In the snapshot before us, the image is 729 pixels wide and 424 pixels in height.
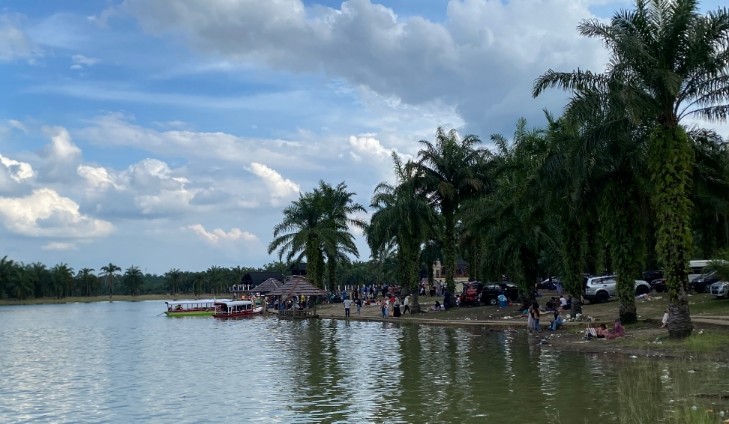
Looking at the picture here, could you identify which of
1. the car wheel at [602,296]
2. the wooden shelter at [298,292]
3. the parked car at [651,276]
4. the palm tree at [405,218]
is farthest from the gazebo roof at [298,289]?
the parked car at [651,276]

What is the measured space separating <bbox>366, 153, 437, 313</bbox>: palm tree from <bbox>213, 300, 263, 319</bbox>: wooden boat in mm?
20059

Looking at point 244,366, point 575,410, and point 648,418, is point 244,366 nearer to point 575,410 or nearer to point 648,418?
point 575,410

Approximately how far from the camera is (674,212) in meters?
25.1

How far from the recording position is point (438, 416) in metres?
16.4

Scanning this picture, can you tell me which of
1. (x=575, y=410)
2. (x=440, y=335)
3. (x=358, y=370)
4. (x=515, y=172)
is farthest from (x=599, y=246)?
(x=575, y=410)

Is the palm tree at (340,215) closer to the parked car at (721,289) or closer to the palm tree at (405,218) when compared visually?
the palm tree at (405,218)

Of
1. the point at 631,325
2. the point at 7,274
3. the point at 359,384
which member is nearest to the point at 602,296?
the point at 631,325

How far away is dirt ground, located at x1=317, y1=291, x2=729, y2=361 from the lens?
24422 millimetres

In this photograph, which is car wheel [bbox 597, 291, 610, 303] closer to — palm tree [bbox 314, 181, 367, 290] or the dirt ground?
the dirt ground

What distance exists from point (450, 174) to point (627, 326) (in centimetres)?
2504

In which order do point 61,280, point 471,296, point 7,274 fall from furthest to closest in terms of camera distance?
1. point 61,280
2. point 7,274
3. point 471,296

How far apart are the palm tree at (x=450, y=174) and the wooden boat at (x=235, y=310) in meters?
26.6

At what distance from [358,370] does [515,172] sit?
20.3 metres

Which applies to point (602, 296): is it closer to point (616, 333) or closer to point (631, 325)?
point (631, 325)
